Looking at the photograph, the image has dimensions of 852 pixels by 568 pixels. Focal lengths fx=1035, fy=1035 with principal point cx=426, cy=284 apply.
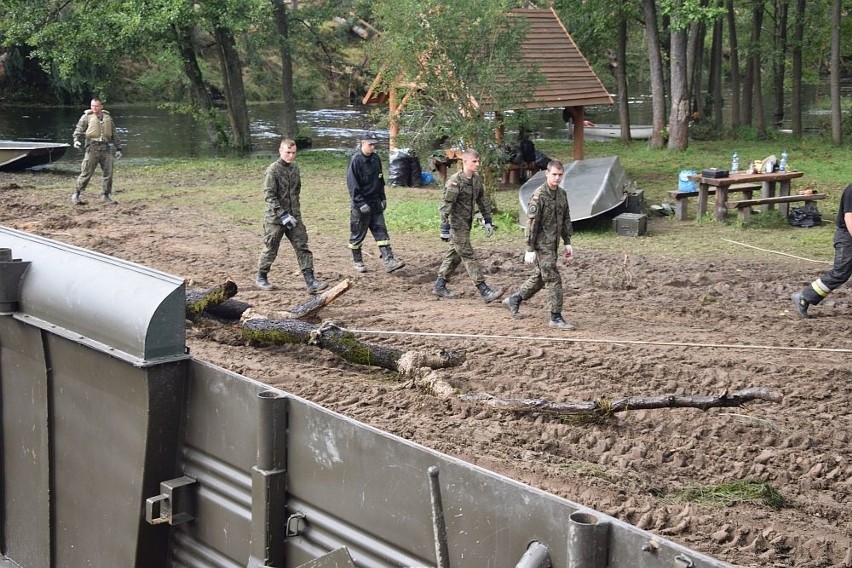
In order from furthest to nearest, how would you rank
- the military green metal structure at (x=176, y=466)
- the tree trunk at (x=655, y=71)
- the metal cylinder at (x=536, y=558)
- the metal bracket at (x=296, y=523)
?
the tree trunk at (x=655, y=71)
the metal bracket at (x=296, y=523)
the military green metal structure at (x=176, y=466)
the metal cylinder at (x=536, y=558)

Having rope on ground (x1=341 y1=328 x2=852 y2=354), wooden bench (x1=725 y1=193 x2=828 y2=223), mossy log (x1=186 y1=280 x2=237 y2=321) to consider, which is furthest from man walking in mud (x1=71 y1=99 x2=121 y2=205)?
wooden bench (x1=725 y1=193 x2=828 y2=223)

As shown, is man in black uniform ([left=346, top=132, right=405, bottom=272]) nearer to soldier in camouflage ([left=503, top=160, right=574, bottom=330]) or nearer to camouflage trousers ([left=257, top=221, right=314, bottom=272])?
camouflage trousers ([left=257, top=221, right=314, bottom=272])

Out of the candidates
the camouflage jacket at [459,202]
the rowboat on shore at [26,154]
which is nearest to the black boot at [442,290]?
the camouflage jacket at [459,202]

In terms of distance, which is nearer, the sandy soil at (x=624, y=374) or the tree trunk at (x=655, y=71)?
the sandy soil at (x=624, y=374)

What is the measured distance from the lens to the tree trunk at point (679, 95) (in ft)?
88.5

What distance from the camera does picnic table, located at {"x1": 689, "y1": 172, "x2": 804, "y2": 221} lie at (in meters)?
16.5

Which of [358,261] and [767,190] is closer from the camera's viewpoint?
[358,261]

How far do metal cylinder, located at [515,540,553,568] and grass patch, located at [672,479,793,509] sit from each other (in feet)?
9.41

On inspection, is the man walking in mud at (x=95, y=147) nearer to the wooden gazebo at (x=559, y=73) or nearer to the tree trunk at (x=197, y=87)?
the wooden gazebo at (x=559, y=73)

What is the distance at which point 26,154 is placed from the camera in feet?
78.4

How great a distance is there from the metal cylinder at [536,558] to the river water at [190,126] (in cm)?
2384

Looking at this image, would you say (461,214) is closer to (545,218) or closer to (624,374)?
(545,218)

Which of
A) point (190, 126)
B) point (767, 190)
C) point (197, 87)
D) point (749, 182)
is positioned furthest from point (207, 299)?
point (190, 126)

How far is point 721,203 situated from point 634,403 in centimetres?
1040
